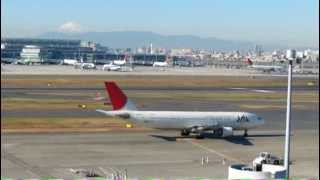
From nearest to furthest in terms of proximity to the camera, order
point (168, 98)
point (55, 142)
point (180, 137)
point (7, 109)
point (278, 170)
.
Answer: point (278, 170)
point (55, 142)
point (180, 137)
point (7, 109)
point (168, 98)

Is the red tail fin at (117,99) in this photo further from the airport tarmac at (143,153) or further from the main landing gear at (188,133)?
the main landing gear at (188,133)

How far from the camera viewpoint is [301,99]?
12262 centimetres

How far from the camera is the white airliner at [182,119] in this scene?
2677 inches

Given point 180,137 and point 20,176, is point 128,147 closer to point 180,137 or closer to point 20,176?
point 180,137

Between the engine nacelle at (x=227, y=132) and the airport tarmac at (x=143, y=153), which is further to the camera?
the engine nacelle at (x=227, y=132)

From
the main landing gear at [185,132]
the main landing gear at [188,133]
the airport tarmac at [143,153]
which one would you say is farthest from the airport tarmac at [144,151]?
the main landing gear at [185,132]

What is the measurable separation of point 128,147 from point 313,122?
33284mm

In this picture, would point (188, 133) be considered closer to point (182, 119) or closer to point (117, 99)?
point (182, 119)

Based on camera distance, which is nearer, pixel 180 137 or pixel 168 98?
pixel 180 137

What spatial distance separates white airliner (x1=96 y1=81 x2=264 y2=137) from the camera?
6800cm

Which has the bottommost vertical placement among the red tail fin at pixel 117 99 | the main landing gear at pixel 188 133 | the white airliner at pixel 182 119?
the main landing gear at pixel 188 133

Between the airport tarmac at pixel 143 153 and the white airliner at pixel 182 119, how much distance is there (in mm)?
1237

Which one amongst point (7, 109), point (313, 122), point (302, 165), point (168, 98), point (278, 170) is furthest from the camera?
point (168, 98)

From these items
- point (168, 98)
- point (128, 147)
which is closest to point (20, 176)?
point (128, 147)
